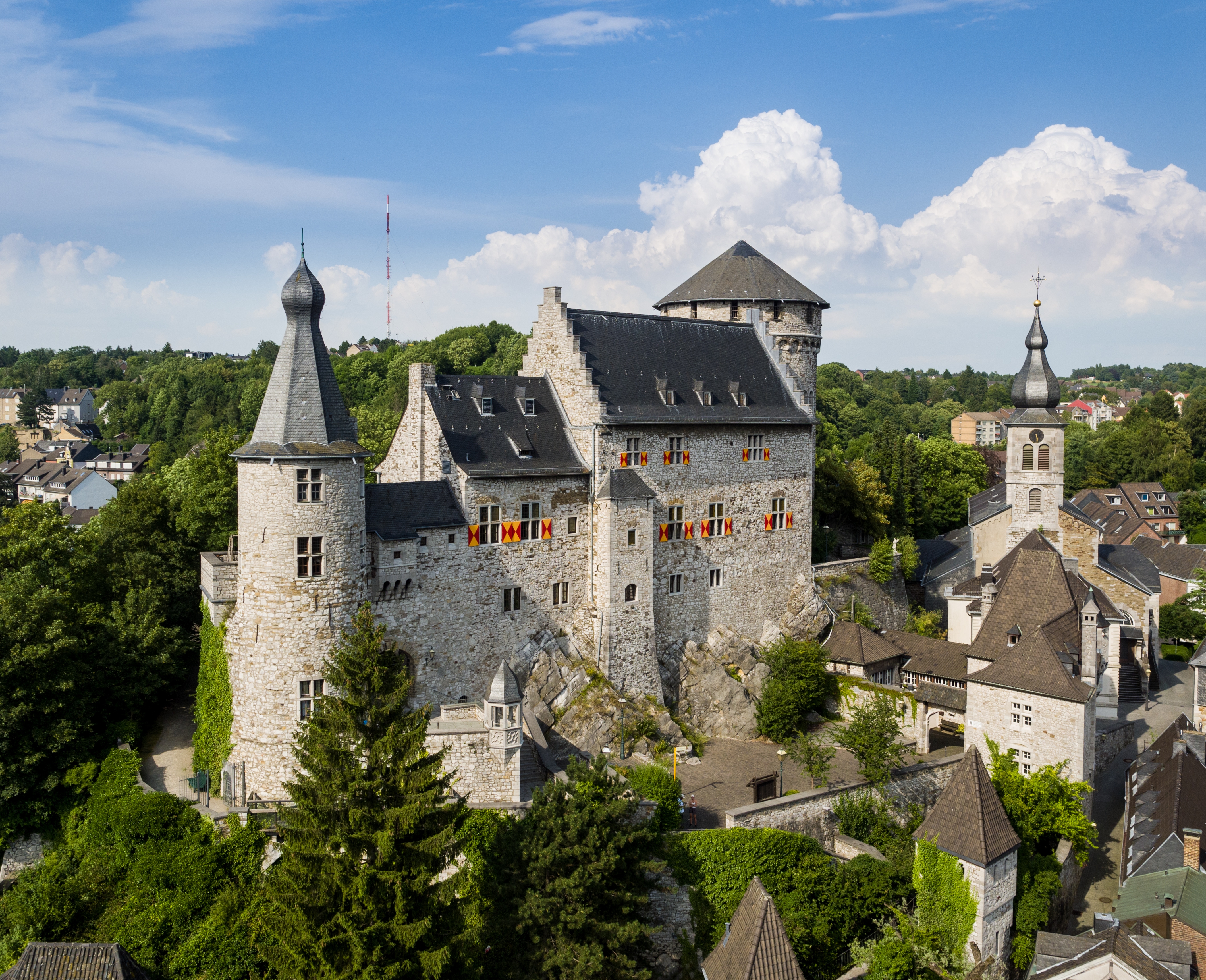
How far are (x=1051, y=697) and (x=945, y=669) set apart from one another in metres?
5.16

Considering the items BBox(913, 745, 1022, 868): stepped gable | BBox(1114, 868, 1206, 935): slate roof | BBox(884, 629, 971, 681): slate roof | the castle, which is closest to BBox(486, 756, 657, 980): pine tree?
the castle

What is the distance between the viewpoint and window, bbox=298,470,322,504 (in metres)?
27.2

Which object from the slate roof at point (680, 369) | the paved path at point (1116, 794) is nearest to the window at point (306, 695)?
the slate roof at point (680, 369)

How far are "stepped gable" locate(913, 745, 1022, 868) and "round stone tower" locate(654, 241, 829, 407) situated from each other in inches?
695

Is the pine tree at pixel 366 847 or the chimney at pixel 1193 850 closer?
the pine tree at pixel 366 847

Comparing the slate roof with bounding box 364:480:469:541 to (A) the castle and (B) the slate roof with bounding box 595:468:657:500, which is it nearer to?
(A) the castle

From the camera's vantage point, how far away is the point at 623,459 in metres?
34.8

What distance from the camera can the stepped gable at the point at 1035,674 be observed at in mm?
31156

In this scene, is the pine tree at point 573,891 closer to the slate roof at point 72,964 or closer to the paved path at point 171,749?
the slate roof at point 72,964

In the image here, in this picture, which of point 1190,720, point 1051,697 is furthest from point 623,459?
point 1190,720

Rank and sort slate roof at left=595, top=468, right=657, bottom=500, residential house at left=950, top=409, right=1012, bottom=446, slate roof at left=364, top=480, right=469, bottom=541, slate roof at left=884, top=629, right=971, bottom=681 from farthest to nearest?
residential house at left=950, top=409, right=1012, bottom=446
slate roof at left=884, top=629, right=971, bottom=681
slate roof at left=595, top=468, right=657, bottom=500
slate roof at left=364, top=480, right=469, bottom=541

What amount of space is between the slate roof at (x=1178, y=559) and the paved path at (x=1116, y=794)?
1029 centimetres

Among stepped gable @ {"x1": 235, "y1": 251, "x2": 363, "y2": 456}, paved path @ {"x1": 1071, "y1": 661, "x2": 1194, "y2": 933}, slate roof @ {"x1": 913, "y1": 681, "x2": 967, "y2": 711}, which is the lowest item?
paved path @ {"x1": 1071, "y1": 661, "x2": 1194, "y2": 933}

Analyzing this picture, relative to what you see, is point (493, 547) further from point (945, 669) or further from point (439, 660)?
point (945, 669)
